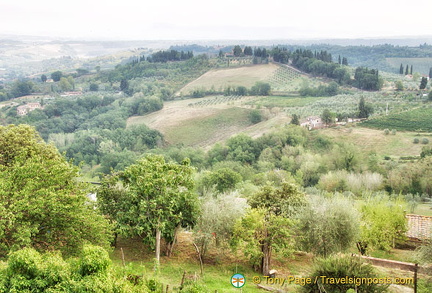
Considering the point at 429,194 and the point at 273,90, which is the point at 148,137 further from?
the point at 429,194

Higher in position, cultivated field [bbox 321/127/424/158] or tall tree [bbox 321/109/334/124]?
tall tree [bbox 321/109/334/124]

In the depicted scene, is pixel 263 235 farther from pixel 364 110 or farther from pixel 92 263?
pixel 364 110

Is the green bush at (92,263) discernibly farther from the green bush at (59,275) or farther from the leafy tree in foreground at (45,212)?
the leafy tree in foreground at (45,212)

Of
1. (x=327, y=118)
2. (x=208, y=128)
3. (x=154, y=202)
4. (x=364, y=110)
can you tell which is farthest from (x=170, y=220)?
(x=208, y=128)

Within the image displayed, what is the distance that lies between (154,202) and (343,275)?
7360mm

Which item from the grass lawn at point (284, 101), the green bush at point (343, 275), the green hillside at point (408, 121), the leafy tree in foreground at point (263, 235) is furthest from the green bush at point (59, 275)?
the grass lawn at point (284, 101)

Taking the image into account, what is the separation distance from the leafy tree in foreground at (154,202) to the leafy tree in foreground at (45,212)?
133 cm

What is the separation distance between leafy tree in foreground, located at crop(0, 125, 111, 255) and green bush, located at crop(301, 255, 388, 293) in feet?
24.7

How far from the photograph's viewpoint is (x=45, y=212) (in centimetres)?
1302

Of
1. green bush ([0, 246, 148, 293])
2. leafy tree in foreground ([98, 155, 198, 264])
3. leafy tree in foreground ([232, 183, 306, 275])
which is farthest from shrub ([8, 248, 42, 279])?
leafy tree in foreground ([232, 183, 306, 275])

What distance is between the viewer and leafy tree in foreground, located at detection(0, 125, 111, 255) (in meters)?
12.2

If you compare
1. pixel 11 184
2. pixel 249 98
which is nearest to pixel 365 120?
pixel 249 98

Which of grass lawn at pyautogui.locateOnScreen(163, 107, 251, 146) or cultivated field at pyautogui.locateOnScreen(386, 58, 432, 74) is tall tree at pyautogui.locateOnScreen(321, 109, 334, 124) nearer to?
grass lawn at pyautogui.locateOnScreen(163, 107, 251, 146)

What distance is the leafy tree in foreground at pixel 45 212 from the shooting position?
12203 millimetres
